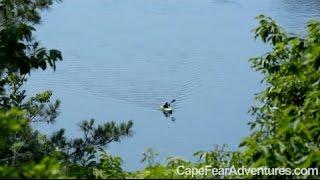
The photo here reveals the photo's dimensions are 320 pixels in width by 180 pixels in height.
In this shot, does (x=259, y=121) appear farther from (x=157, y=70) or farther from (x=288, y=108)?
(x=157, y=70)

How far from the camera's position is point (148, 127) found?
44.2ft

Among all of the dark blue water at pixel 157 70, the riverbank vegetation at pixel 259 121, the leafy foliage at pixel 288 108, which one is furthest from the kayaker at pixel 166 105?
the leafy foliage at pixel 288 108

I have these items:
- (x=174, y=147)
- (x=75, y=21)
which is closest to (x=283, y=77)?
(x=174, y=147)

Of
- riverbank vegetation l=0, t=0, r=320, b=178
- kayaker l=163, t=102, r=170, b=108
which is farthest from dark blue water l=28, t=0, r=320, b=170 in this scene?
riverbank vegetation l=0, t=0, r=320, b=178

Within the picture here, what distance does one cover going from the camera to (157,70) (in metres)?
17.9

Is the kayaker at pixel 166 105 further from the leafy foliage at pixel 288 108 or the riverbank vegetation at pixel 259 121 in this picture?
the leafy foliage at pixel 288 108

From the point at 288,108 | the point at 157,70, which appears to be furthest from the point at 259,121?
the point at 157,70

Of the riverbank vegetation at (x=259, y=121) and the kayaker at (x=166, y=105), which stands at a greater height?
the kayaker at (x=166, y=105)

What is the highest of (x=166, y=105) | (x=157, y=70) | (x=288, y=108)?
(x=157, y=70)

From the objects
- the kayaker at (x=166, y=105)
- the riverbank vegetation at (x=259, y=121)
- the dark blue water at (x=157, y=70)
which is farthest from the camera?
the kayaker at (x=166, y=105)

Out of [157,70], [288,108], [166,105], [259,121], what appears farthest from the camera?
[157,70]

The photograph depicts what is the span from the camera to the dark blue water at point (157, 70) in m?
13.2

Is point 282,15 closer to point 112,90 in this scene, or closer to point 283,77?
point 112,90

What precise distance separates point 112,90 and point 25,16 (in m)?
10.3
